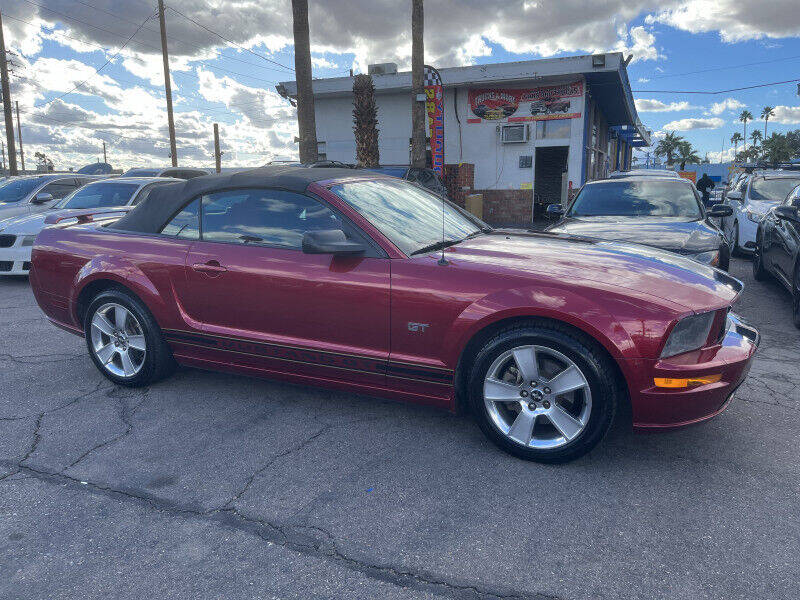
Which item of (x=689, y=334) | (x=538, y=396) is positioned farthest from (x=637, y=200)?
(x=538, y=396)

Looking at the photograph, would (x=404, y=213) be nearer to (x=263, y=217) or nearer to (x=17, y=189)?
(x=263, y=217)

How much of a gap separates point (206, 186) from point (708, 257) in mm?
4547

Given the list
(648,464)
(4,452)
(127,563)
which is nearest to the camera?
(127,563)

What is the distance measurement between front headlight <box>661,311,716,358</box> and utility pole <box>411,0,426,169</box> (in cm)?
1314

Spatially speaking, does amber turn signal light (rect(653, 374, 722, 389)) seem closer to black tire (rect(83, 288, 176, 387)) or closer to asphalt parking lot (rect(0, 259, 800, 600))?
asphalt parking lot (rect(0, 259, 800, 600))

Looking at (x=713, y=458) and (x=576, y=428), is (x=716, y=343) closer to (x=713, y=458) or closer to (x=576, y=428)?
(x=713, y=458)

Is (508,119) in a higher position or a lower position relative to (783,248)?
higher

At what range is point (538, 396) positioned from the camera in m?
2.93

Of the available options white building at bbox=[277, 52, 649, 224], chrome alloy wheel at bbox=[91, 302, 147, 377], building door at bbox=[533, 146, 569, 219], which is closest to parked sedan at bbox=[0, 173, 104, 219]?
chrome alloy wheel at bbox=[91, 302, 147, 377]

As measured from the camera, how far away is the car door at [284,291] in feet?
10.6

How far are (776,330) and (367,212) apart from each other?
4.57 meters

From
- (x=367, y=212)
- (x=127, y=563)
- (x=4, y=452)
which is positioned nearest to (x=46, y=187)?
(x=4, y=452)

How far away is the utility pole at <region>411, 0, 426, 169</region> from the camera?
1559 centimetres

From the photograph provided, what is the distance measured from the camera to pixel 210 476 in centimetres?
294
